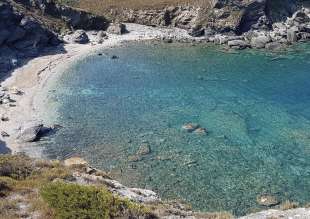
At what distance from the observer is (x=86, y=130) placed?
2327 inches

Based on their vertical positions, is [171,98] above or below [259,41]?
below

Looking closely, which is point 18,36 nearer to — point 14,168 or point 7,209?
point 14,168

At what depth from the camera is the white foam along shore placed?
5997cm

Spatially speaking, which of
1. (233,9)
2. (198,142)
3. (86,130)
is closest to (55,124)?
(86,130)

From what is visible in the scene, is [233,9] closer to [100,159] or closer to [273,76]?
[273,76]

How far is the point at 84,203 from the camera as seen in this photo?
80.6 feet

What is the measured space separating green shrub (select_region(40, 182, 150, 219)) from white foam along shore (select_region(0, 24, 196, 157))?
28525mm

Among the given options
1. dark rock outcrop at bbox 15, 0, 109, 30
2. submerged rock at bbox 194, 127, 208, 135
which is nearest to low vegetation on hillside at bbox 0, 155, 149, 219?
submerged rock at bbox 194, 127, 208, 135

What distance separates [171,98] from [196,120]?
10.3 m

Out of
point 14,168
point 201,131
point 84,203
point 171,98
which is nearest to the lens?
point 84,203

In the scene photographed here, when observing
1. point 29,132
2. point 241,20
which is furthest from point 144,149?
point 241,20

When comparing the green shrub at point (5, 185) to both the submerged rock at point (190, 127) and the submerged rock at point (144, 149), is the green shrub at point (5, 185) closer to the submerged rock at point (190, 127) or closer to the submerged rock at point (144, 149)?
the submerged rock at point (144, 149)

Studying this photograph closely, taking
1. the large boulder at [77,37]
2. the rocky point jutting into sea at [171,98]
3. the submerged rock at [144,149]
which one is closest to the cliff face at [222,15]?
the rocky point jutting into sea at [171,98]

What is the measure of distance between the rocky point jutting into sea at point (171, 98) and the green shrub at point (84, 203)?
2.78 meters
